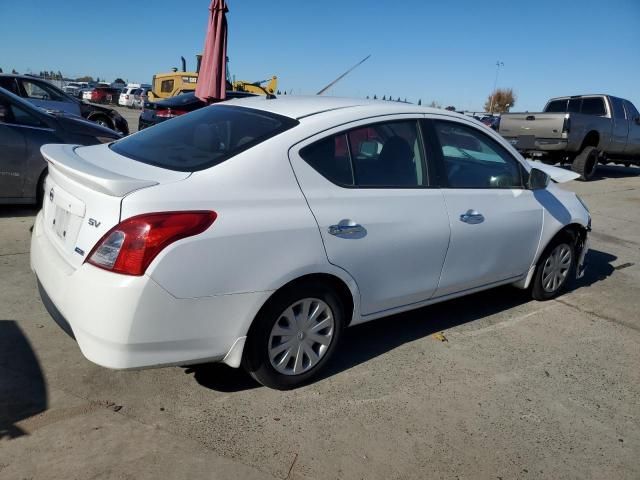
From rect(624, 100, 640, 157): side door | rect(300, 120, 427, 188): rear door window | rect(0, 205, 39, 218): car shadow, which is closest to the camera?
rect(300, 120, 427, 188): rear door window

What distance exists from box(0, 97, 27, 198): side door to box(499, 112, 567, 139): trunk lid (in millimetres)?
10461

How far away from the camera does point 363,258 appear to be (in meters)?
3.06

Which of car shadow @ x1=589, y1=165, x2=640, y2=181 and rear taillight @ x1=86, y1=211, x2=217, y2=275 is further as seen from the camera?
car shadow @ x1=589, y1=165, x2=640, y2=181

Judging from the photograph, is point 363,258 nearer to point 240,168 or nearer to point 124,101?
point 240,168

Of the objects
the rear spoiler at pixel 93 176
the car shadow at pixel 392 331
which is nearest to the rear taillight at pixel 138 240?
the rear spoiler at pixel 93 176

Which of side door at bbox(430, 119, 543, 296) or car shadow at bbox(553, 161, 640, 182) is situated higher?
side door at bbox(430, 119, 543, 296)

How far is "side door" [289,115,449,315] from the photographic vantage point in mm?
2938

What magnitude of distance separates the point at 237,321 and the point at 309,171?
88 cm

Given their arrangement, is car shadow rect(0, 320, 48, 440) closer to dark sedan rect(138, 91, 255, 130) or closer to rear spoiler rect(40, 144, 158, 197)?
rear spoiler rect(40, 144, 158, 197)

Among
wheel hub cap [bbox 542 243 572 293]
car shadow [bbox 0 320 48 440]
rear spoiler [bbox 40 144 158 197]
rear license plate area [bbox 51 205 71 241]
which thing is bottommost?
car shadow [bbox 0 320 48 440]

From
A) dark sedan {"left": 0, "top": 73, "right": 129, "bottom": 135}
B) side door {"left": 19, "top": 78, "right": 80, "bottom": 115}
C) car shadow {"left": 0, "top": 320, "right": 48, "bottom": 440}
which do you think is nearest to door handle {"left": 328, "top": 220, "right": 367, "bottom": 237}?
car shadow {"left": 0, "top": 320, "right": 48, "bottom": 440}

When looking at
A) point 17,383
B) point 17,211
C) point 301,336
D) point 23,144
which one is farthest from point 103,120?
point 301,336

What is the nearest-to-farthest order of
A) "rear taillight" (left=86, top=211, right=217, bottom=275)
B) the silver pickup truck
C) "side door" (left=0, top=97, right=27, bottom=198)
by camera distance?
"rear taillight" (left=86, top=211, right=217, bottom=275) → "side door" (left=0, top=97, right=27, bottom=198) → the silver pickup truck

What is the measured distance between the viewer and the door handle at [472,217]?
3.60 meters
